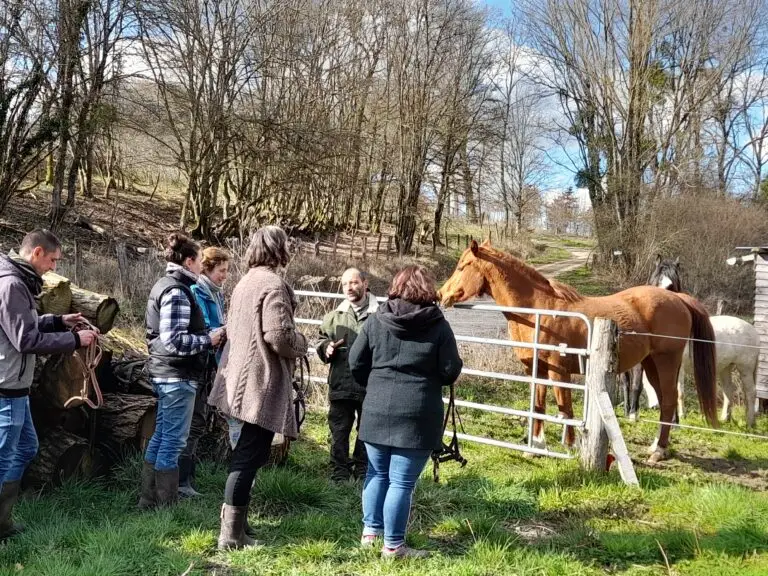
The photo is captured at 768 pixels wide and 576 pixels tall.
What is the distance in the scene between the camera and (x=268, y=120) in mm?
17797

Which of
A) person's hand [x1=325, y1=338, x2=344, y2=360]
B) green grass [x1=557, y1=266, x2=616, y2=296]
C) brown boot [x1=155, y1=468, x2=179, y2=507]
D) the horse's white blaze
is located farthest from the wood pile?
green grass [x1=557, y1=266, x2=616, y2=296]

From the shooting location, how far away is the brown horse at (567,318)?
20.0 ft

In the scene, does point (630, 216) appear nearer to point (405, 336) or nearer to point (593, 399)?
point (593, 399)

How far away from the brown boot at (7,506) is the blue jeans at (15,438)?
0.13 feet

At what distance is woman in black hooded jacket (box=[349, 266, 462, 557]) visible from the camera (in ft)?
10.6

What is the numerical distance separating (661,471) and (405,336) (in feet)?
12.5

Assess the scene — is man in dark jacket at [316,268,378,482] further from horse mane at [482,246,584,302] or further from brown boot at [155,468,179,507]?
horse mane at [482,246,584,302]

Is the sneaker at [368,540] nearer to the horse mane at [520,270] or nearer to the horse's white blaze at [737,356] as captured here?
the horse mane at [520,270]

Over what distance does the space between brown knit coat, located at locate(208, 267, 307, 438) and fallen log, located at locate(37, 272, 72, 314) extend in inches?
72.1

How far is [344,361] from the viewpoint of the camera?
4723mm

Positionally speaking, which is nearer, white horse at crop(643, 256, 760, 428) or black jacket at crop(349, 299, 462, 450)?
black jacket at crop(349, 299, 462, 450)

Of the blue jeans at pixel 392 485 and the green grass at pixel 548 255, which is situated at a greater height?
the green grass at pixel 548 255

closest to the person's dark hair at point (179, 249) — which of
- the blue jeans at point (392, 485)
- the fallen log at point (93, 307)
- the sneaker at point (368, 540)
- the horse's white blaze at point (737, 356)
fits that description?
the fallen log at point (93, 307)

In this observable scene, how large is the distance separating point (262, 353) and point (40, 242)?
1.38 meters
